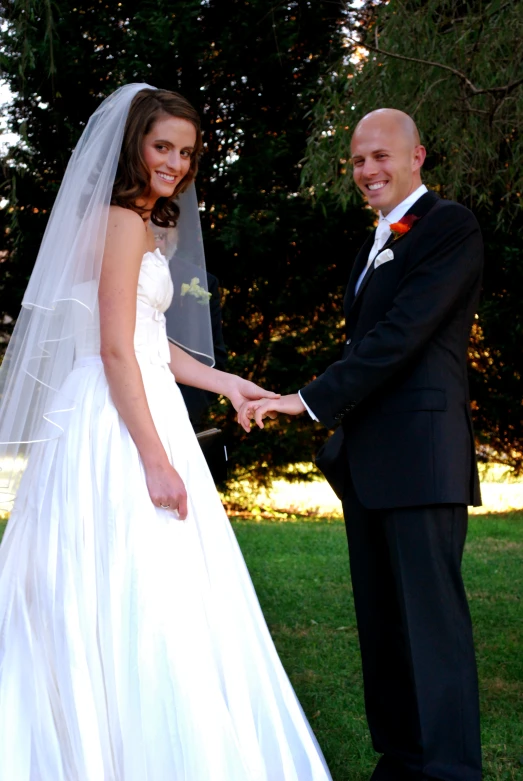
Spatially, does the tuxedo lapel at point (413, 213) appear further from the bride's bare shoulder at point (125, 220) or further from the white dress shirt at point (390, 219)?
the bride's bare shoulder at point (125, 220)

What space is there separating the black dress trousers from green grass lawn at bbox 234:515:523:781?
1.01ft

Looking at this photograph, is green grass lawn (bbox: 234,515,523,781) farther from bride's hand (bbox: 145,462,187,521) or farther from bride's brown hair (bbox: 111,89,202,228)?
bride's brown hair (bbox: 111,89,202,228)

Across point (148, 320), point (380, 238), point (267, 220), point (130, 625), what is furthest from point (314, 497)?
point (130, 625)

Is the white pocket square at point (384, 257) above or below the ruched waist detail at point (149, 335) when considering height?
above

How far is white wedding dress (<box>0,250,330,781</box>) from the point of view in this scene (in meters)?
2.49

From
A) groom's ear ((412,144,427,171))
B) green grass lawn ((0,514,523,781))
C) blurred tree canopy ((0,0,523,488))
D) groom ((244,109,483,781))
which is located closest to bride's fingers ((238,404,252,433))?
groom ((244,109,483,781))

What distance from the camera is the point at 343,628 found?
5.25 m

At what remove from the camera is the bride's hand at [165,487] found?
270cm

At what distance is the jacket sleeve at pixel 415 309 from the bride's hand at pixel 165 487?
506 millimetres

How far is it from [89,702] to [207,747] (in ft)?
1.08

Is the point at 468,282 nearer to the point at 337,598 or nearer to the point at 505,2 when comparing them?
the point at 505,2

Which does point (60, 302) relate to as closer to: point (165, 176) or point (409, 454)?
point (165, 176)

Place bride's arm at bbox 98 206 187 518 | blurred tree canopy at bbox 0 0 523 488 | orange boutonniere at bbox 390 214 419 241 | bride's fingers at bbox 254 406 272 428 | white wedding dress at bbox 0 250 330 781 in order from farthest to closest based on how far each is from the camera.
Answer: blurred tree canopy at bbox 0 0 523 488, bride's fingers at bbox 254 406 272 428, orange boutonniere at bbox 390 214 419 241, bride's arm at bbox 98 206 187 518, white wedding dress at bbox 0 250 330 781

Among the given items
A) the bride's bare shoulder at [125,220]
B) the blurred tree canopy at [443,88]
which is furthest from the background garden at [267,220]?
the bride's bare shoulder at [125,220]
